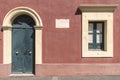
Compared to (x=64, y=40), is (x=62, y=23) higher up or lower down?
higher up

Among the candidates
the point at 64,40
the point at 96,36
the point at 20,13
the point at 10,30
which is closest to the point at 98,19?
the point at 96,36

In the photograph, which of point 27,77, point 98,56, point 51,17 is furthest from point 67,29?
point 27,77

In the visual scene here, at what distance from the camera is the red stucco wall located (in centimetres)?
1359

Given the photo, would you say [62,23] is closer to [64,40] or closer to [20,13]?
[64,40]

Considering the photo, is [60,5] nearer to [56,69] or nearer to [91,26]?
[91,26]

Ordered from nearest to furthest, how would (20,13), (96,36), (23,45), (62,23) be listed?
1. (20,13)
2. (62,23)
3. (23,45)
4. (96,36)

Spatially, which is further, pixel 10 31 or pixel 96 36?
pixel 96 36

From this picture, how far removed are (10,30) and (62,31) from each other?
2353mm

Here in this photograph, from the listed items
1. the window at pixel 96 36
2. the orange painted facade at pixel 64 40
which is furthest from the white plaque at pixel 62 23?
the window at pixel 96 36

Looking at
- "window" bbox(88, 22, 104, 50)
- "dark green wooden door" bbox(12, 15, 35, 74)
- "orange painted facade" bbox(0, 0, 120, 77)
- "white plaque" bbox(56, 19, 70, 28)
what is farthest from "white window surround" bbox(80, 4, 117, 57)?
"dark green wooden door" bbox(12, 15, 35, 74)

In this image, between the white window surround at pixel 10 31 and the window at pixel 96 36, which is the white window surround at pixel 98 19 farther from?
the white window surround at pixel 10 31

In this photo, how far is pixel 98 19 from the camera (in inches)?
536

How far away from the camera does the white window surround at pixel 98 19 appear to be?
1355cm

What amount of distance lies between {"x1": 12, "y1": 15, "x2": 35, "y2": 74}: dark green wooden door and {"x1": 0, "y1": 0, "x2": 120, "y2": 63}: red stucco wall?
0.59m
